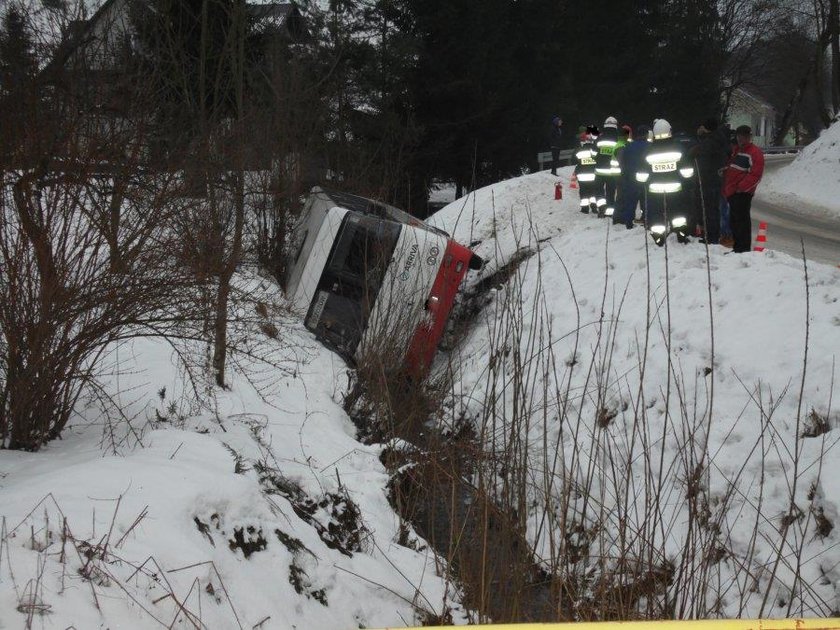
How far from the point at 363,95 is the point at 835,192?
14.0 metres

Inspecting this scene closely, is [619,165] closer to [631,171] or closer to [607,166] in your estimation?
[631,171]

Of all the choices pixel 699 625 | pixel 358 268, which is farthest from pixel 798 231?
pixel 699 625

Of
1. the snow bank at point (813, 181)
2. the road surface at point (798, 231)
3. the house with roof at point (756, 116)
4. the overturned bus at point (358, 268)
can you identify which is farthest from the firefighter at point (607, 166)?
the house with roof at point (756, 116)

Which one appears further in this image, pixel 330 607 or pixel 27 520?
pixel 330 607

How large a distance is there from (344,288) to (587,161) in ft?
18.0

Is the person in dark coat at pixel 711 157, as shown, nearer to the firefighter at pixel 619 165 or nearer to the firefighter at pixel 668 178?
the firefighter at pixel 668 178

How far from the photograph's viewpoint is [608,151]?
15.2m

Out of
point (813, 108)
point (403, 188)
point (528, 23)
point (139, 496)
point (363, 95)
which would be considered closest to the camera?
point (139, 496)

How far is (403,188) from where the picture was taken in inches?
1019

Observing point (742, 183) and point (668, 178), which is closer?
point (668, 178)

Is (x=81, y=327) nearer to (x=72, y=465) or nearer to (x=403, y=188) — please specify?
(x=72, y=465)

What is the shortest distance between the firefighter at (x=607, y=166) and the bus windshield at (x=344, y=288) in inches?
160

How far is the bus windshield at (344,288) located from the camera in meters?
13.2

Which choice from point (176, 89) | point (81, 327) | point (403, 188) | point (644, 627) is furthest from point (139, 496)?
point (403, 188)
